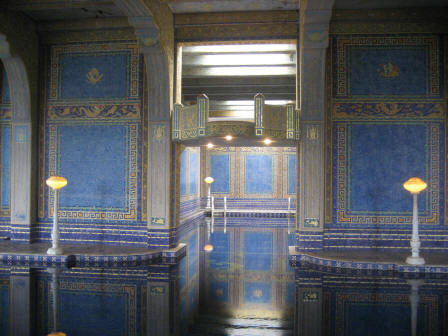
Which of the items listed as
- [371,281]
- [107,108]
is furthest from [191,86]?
[371,281]

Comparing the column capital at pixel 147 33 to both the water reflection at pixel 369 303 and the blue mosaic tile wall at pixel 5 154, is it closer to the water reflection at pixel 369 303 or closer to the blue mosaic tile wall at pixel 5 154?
the blue mosaic tile wall at pixel 5 154

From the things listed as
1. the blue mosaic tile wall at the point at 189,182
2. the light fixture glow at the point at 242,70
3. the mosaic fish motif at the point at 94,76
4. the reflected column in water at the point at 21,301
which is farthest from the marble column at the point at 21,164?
the blue mosaic tile wall at the point at 189,182

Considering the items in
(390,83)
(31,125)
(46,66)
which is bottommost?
(31,125)

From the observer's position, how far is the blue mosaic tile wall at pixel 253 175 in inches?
585

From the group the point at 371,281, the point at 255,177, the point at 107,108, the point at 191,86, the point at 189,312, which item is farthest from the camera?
the point at 255,177

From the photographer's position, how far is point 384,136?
710 cm

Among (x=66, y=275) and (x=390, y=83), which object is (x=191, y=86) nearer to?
(x=390, y=83)

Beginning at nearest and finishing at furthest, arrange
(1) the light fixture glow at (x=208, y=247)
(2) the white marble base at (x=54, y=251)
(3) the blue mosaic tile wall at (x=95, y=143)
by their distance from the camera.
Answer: (2) the white marble base at (x=54, y=251) < (3) the blue mosaic tile wall at (x=95, y=143) < (1) the light fixture glow at (x=208, y=247)

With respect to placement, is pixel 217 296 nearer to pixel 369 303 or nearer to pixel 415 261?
pixel 369 303

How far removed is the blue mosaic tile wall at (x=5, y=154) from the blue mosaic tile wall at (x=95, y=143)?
0.72 m

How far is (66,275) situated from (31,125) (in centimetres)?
339

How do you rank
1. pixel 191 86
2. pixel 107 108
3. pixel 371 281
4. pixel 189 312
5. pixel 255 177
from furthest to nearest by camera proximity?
pixel 255 177 < pixel 191 86 < pixel 107 108 < pixel 371 281 < pixel 189 312

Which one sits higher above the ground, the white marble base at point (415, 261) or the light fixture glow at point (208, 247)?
the white marble base at point (415, 261)

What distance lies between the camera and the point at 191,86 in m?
11.0
